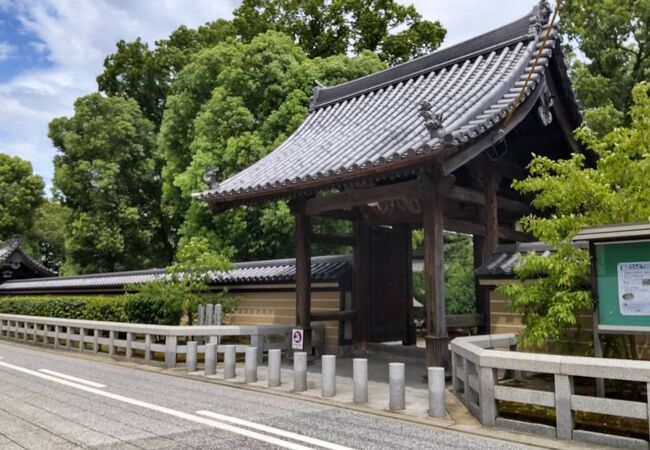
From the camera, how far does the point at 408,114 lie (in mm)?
12234

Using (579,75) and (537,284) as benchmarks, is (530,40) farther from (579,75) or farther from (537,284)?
(579,75)

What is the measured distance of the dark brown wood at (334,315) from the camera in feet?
43.3

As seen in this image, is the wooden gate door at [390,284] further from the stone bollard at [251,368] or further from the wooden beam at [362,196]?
the stone bollard at [251,368]

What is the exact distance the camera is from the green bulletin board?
6.75 metres

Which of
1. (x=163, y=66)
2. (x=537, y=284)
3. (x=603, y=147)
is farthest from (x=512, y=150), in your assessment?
(x=163, y=66)

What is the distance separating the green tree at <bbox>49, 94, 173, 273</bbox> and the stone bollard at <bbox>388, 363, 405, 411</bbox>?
27.4 metres

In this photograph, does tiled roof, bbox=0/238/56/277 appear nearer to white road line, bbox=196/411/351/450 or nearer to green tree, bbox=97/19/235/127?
green tree, bbox=97/19/235/127

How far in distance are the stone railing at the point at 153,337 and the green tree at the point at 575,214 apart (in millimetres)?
5731

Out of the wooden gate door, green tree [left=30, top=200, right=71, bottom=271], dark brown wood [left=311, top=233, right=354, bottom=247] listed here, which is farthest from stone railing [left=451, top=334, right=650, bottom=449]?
green tree [left=30, top=200, right=71, bottom=271]

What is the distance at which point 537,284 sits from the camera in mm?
8141

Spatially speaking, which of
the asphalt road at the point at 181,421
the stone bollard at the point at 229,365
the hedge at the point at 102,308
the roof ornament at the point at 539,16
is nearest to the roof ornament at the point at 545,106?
the roof ornament at the point at 539,16

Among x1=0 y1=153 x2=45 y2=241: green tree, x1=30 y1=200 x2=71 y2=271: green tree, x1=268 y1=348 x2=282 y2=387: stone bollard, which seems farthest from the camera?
x1=30 y1=200 x2=71 y2=271: green tree

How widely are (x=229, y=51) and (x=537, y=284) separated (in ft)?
67.3

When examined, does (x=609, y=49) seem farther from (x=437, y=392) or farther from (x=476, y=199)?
(x=437, y=392)
